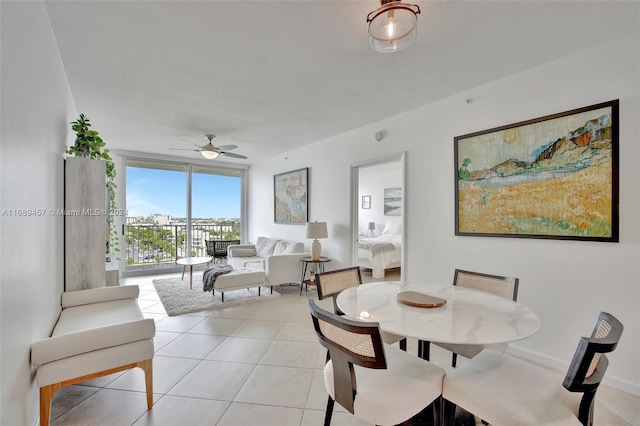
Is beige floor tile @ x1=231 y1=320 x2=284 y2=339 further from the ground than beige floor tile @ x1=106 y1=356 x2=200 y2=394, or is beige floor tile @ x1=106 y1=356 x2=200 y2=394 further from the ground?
beige floor tile @ x1=106 y1=356 x2=200 y2=394

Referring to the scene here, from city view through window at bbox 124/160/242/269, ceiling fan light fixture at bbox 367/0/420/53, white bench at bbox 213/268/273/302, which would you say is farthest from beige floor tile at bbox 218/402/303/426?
city view through window at bbox 124/160/242/269

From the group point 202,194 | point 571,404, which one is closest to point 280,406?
point 571,404

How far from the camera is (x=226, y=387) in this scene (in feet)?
6.84

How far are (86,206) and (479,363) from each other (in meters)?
3.36

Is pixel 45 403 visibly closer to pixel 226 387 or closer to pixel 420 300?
pixel 226 387

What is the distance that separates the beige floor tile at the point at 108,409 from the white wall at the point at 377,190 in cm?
685

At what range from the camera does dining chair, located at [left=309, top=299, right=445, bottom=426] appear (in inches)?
46.5

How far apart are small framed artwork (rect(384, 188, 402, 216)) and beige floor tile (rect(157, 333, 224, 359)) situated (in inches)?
239

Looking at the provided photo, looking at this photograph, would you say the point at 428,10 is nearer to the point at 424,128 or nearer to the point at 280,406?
the point at 424,128

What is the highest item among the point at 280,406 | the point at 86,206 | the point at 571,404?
the point at 86,206

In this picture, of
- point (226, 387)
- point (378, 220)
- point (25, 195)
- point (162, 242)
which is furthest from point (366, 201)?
point (25, 195)

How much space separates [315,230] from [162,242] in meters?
4.05

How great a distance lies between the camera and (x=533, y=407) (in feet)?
3.80

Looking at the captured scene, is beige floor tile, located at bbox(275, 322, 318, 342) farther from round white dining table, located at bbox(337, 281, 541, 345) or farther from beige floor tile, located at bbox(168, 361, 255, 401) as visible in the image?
round white dining table, located at bbox(337, 281, 541, 345)
